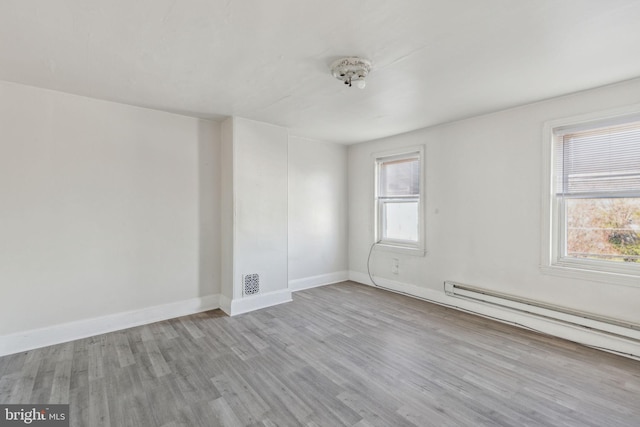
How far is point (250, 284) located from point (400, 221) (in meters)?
2.44

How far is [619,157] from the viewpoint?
8.82 feet

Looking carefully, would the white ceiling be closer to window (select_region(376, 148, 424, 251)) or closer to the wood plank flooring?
window (select_region(376, 148, 424, 251))

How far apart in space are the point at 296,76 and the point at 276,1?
91 cm

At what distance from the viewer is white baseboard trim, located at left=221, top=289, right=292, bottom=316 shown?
3.63m

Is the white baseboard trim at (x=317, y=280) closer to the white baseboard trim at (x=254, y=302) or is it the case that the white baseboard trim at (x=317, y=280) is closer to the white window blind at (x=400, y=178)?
the white baseboard trim at (x=254, y=302)

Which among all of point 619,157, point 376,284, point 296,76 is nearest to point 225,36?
point 296,76

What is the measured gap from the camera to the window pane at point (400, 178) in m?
4.40

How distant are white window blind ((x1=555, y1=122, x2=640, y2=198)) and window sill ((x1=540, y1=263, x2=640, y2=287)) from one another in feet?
2.27

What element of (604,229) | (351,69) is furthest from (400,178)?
(351,69)

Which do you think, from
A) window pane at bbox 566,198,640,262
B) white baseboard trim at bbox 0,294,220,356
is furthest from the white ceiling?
white baseboard trim at bbox 0,294,220,356

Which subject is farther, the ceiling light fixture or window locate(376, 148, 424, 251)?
window locate(376, 148, 424, 251)

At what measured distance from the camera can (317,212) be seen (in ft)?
16.3

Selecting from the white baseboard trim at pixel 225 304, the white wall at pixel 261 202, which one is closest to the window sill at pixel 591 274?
the white wall at pixel 261 202

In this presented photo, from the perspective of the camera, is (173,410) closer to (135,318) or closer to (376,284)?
(135,318)
